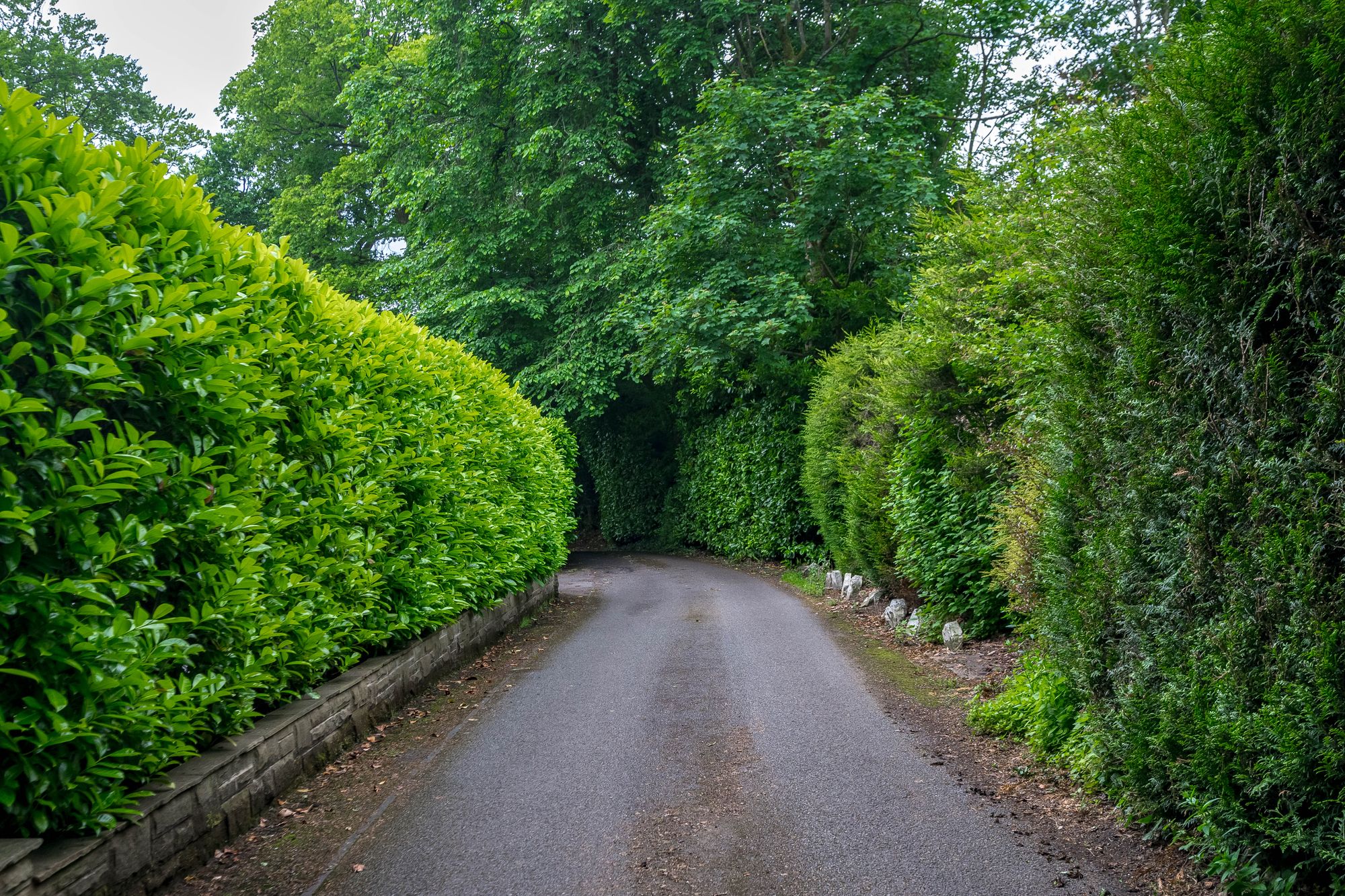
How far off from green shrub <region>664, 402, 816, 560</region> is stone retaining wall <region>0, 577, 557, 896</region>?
40.9 feet

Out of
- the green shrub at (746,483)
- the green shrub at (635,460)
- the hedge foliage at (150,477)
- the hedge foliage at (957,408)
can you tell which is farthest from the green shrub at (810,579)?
the green shrub at (635,460)

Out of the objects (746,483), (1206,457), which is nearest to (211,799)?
(1206,457)

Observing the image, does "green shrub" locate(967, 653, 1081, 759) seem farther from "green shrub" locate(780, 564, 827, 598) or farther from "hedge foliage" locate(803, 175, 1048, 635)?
"green shrub" locate(780, 564, 827, 598)

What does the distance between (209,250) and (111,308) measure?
105 cm

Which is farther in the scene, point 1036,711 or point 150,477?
point 1036,711

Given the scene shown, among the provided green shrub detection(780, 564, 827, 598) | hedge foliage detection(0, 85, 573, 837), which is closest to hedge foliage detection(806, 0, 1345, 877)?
hedge foliage detection(0, 85, 573, 837)

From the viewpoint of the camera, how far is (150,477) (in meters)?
3.61

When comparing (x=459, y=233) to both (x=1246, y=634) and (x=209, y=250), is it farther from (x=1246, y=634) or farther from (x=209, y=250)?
(x=1246, y=634)

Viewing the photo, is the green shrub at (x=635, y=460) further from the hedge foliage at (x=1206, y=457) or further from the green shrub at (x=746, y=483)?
the hedge foliage at (x=1206, y=457)

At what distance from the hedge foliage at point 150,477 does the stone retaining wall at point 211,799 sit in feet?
0.38

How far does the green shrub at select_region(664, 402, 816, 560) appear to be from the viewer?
61.3 feet

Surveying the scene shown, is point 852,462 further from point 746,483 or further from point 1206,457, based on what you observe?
point 1206,457

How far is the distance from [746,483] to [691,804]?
1570cm

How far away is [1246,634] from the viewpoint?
11.0 feet
